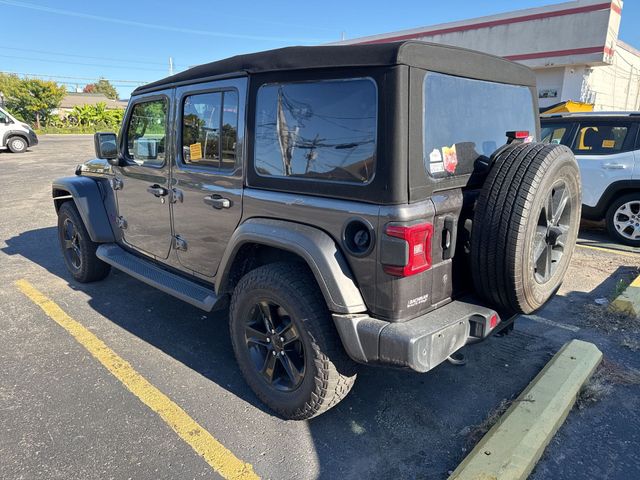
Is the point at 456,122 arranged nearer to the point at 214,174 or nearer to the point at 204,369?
the point at 214,174

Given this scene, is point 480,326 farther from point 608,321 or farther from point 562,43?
point 562,43

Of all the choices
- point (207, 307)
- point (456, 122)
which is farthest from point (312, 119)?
point (207, 307)

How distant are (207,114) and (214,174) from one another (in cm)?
45

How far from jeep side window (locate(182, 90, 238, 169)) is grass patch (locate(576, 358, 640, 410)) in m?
2.64

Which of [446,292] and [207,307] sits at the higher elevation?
[446,292]

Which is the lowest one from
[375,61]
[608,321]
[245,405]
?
[245,405]

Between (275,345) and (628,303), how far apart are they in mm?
3140

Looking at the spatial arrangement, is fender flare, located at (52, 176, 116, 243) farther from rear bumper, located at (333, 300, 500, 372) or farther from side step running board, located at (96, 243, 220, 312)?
rear bumper, located at (333, 300, 500, 372)

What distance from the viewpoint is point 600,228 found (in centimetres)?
726

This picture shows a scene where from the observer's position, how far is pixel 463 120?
8.51ft

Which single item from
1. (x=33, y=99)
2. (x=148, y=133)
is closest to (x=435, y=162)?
(x=148, y=133)

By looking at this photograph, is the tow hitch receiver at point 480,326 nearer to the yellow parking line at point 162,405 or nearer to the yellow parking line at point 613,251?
the yellow parking line at point 162,405

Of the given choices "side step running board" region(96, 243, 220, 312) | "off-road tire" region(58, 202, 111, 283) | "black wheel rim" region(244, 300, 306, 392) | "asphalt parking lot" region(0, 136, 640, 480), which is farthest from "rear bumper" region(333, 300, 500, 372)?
"off-road tire" region(58, 202, 111, 283)

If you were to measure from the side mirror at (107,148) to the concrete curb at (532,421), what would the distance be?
143 inches
